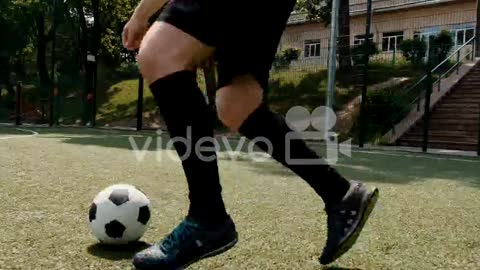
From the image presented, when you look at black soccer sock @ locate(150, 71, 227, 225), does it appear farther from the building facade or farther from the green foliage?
the building facade

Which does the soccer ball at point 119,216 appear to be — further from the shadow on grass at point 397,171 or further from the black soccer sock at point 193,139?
the shadow on grass at point 397,171

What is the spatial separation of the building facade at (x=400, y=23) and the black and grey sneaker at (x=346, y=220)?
23.6 meters

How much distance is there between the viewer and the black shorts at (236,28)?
184 cm

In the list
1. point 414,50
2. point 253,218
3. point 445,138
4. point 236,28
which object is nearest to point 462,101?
point 445,138

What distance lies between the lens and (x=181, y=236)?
1868mm

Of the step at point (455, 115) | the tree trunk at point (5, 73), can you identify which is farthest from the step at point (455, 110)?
the tree trunk at point (5, 73)

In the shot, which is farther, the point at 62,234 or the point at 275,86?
the point at 275,86

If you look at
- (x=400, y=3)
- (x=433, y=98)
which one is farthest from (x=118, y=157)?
(x=400, y=3)

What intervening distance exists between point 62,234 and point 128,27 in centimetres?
101

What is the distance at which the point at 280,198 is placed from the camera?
412 cm

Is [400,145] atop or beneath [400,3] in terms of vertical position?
beneath

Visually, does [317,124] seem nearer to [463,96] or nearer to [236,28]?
[463,96]

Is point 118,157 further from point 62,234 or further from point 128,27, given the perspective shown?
point 128,27

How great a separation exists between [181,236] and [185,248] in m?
0.04
